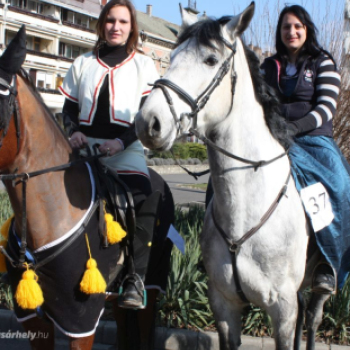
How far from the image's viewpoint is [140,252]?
3457 mm

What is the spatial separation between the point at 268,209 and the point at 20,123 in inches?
62.4

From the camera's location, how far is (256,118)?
3.01 m

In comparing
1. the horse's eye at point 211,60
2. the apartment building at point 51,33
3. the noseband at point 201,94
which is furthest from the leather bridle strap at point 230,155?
the apartment building at point 51,33

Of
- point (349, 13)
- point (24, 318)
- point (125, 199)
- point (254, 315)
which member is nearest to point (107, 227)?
point (125, 199)

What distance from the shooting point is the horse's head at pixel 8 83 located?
8.00 feet

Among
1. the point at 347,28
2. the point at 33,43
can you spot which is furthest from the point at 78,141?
the point at 33,43

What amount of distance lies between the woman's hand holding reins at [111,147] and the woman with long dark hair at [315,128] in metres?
1.19

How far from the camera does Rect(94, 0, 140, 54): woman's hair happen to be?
355cm

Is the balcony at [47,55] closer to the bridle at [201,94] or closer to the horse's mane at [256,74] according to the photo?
the horse's mane at [256,74]

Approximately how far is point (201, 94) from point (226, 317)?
1605 millimetres

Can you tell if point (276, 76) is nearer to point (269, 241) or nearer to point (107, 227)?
point (269, 241)

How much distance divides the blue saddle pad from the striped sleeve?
0.91 feet

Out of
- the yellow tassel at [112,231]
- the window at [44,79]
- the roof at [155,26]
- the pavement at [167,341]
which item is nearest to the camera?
the yellow tassel at [112,231]

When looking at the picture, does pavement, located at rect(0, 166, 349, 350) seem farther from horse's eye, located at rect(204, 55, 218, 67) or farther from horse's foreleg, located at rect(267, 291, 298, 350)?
horse's eye, located at rect(204, 55, 218, 67)
